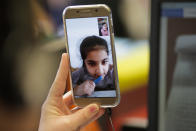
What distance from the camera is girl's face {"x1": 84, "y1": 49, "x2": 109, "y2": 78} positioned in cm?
43

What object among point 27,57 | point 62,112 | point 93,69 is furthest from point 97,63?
point 27,57

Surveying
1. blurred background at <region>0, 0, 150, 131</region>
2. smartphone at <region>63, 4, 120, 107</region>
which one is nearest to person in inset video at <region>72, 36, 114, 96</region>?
smartphone at <region>63, 4, 120, 107</region>

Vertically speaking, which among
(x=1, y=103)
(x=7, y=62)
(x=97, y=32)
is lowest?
(x=1, y=103)

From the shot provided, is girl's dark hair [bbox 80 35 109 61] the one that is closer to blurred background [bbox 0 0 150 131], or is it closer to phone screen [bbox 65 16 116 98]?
phone screen [bbox 65 16 116 98]

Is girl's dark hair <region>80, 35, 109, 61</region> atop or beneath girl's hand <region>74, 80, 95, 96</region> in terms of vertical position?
atop

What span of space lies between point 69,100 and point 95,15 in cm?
17

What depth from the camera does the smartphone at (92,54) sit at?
1.38 feet

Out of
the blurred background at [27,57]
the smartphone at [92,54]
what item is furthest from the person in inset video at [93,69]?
the blurred background at [27,57]

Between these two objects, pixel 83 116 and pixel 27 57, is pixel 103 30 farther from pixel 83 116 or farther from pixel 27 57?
pixel 27 57

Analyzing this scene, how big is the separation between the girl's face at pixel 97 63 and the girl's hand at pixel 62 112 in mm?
41

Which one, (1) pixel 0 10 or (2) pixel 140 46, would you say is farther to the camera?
(2) pixel 140 46

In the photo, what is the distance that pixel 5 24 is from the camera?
76 cm

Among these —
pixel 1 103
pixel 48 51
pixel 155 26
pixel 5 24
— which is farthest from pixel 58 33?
pixel 155 26

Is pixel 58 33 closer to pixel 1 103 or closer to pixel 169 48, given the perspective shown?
pixel 1 103
